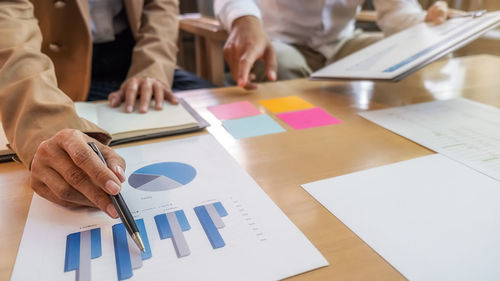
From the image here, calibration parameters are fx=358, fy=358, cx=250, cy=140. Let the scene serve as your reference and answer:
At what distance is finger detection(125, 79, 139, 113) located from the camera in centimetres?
69

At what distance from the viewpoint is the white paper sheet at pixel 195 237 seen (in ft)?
1.00

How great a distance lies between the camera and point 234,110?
72 centimetres

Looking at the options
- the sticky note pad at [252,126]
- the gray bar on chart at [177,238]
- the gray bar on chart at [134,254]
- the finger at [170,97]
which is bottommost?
the gray bar on chart at [134,254]

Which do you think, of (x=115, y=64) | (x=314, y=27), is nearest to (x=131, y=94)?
(x=115, y=64)

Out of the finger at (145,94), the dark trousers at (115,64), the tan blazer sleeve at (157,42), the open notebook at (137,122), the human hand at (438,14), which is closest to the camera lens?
the open notebook at (137,122)

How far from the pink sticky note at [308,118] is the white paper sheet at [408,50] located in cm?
11

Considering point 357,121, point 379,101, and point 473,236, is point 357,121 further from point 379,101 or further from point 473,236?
point 473,236

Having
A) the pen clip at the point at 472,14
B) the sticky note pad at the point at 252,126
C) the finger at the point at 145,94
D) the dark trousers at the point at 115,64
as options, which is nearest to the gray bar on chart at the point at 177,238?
the sticky note pad at the point at 252,126

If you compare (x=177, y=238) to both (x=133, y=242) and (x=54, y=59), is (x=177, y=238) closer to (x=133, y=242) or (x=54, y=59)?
(x=133, y=242)

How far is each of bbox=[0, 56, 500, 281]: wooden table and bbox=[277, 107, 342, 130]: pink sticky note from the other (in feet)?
0.05

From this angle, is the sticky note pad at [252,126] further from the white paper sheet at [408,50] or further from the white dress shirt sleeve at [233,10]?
the white dress shirt sleeve at [233,10]

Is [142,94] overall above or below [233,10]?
below

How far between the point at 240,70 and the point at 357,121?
30cm

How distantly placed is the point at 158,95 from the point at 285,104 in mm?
263
